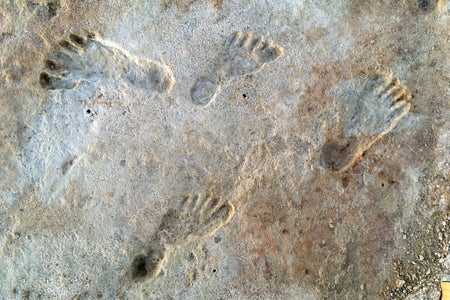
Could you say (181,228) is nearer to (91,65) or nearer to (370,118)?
(91,65)

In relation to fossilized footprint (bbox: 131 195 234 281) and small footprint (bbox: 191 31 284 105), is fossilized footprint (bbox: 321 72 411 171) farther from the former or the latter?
fossilized footprint (bbox: 131 195 234 281)

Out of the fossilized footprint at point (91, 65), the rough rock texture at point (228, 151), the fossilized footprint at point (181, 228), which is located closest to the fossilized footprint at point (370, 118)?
the rough rock texture at point (228, 151)

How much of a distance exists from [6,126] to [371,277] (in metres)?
2.59

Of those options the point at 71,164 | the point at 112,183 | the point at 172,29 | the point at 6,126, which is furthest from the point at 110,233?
the point at 172,29

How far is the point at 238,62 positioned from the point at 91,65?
95 centimetres

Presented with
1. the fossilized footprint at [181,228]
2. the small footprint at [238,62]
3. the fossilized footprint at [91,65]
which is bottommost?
the fossilized footprint at [181,228]

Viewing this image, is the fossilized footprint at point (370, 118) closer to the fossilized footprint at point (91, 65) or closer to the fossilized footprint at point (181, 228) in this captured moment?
the fossilized footprint at point (181, 228)

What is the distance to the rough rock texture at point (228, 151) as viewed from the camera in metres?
2.49

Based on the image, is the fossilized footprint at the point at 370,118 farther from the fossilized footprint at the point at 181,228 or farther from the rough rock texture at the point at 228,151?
the fossilized footprint at the point at 181,228

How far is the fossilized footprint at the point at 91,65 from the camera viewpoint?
2.45 meters

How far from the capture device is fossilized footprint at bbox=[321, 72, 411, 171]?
249 centimetres

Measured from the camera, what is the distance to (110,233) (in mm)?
2496

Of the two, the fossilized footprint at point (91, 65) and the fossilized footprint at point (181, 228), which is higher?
the fossilized footprint at point (91, 65)

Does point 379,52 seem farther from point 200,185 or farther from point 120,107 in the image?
point 120,107
